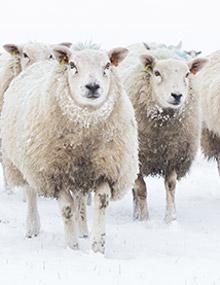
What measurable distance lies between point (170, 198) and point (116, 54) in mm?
2742

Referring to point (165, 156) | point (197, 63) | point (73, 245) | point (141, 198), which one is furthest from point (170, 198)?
point (73, 245)

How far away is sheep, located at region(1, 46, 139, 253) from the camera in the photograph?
674 cm

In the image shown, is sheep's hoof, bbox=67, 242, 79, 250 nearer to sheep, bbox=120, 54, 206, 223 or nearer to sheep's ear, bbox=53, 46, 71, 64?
sheep's ear, bbox=53, 46, 71, 64

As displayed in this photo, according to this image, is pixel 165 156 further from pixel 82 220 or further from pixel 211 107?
pixel 211 107

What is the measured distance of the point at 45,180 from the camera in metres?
6.93

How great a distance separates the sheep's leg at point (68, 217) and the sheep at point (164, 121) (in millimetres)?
2260

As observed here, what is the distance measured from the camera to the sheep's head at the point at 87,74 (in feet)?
21.2

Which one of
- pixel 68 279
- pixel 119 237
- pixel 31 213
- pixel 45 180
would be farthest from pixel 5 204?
pixel 68 279

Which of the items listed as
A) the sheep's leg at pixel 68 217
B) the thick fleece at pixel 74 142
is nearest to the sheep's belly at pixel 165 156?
the thick fleece at pixel 74 142

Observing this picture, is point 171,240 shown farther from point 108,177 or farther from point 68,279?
point 68,279

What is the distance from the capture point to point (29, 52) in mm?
9891

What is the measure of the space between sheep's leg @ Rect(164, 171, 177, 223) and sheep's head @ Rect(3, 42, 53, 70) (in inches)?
98.3

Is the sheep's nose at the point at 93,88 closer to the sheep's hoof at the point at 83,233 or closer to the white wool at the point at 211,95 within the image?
the sheep's hoof at the point at 83,233

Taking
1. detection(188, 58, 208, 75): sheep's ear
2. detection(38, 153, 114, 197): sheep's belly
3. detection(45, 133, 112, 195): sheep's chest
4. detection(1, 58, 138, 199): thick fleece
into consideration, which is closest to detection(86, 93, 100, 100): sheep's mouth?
detection(1, 58, 138, 199): thick fleece
